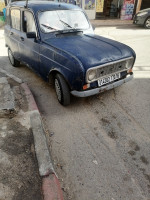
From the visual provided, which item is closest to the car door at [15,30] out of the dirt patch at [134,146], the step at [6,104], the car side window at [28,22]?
the car side window at [28,22]

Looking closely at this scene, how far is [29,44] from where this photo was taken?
4.30 m

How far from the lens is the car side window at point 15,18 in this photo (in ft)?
15.7

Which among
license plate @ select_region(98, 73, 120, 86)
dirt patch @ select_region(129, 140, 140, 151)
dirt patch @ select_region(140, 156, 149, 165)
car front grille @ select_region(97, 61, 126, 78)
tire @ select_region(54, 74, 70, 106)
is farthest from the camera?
tire @ select_region(54, 74, 70, 106)

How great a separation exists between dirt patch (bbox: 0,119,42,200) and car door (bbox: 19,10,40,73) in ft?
6.21

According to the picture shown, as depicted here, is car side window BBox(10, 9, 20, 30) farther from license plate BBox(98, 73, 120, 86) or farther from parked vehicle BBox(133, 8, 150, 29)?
parked vehicle BBox(133, 8, 150, 29)

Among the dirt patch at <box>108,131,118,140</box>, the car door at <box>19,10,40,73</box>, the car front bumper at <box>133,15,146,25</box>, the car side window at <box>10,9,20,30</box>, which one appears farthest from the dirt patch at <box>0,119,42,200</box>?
the car front bumper at <box>133,15,146,25</box>

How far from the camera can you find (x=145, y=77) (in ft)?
→ 16.9

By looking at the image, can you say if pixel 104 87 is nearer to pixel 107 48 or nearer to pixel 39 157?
pixel 107 48

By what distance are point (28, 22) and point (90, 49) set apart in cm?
192

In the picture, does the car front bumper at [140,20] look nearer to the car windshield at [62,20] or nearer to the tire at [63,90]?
the car windshield at [62,20]

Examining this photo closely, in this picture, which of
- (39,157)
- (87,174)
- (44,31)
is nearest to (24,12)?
(44,31)

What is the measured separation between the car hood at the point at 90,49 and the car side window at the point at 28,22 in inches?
23.9

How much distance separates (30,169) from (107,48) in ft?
8.73

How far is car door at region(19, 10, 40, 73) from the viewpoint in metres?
4.03
